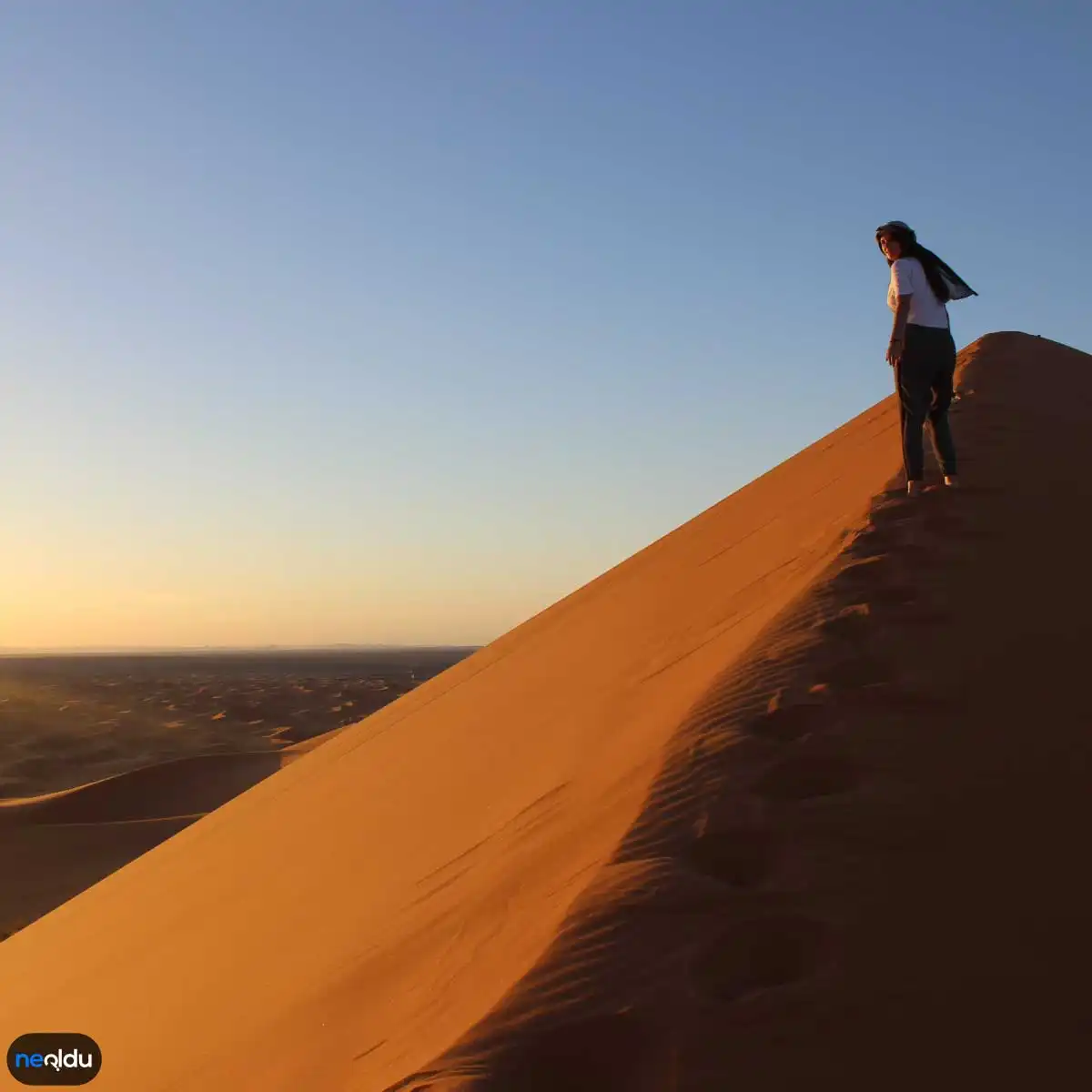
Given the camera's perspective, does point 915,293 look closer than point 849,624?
No

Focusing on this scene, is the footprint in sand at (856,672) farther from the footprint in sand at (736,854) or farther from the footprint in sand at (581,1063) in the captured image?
the footprint in sand at (581,1063)

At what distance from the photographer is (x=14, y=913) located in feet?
28.6

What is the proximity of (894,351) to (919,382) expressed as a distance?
0.68 feet

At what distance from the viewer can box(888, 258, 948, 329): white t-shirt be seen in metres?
5.24

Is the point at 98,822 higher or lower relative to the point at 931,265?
lower

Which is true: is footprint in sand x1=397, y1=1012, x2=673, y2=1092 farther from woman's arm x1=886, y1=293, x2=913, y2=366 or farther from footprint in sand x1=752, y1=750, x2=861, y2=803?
woman's arm x1=886, y1=293, x2=913, y2=366

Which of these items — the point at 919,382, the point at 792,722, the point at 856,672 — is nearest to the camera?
the point at 792,722

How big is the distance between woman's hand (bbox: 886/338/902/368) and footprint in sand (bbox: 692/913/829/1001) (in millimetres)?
3823

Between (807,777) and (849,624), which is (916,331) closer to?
(849,624)

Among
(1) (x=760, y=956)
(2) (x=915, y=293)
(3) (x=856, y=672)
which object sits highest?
(2) (x=915, y=293)

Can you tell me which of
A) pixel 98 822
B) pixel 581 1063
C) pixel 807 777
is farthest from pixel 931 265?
pixel 98 822

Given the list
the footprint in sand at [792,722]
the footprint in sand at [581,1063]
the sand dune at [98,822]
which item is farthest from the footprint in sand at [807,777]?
the sand dune at [98,822]

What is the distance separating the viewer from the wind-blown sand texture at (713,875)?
70.9 inches

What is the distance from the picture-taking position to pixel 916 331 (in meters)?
5.34
